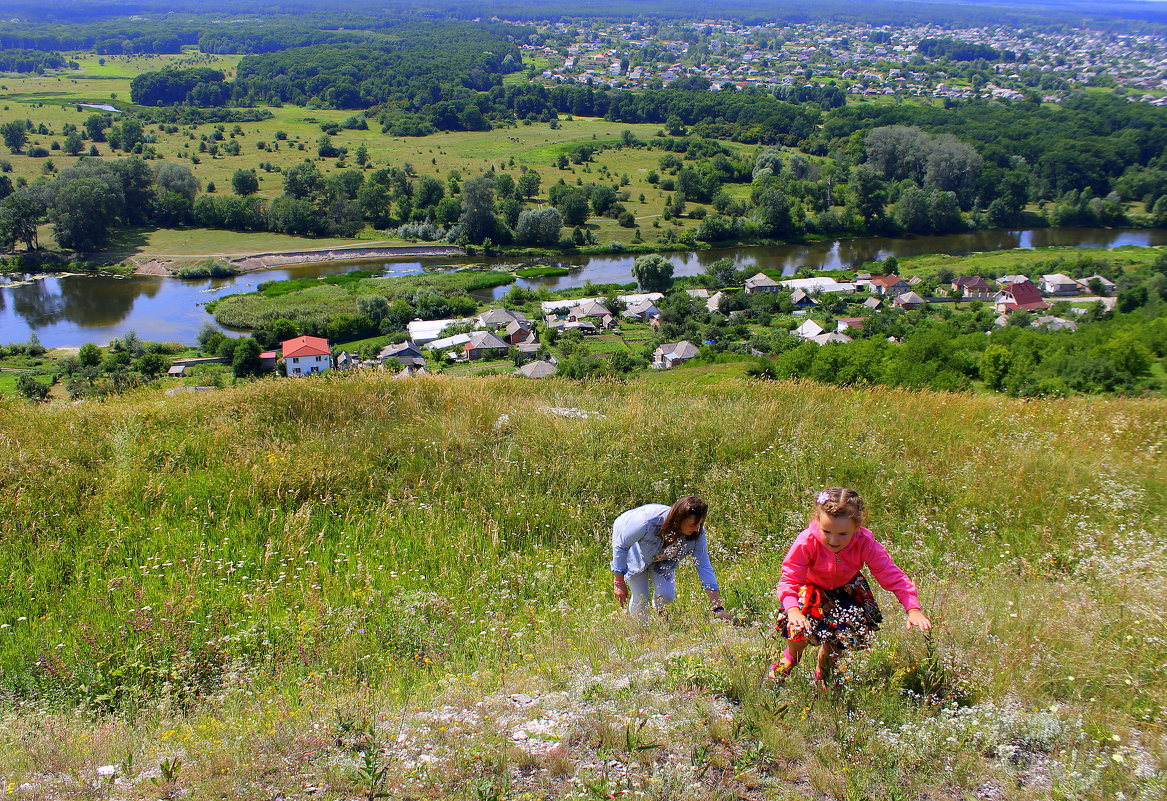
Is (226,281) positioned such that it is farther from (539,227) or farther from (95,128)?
(95,128)

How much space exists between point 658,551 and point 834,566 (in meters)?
0.84

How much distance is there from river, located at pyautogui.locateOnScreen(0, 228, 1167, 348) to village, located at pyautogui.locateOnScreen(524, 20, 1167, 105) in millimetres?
65312

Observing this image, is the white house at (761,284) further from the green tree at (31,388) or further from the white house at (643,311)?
the green tree at (31,388)

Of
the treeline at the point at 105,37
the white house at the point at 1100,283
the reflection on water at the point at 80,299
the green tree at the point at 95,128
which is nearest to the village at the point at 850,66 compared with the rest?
the green tree at the point at 95,128

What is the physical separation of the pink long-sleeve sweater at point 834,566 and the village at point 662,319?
25041mm

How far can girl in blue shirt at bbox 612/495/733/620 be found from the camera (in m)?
3.10

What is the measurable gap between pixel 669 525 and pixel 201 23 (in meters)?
219

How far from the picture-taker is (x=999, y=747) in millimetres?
2297

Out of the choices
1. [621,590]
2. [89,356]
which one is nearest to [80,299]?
[89,356]

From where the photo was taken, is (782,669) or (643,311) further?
(643,311)

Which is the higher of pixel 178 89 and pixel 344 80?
pixel 344 80

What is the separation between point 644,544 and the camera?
3258 mm

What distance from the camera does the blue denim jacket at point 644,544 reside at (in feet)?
10.5

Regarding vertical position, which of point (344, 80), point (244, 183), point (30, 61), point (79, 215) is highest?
point (30, 61)
